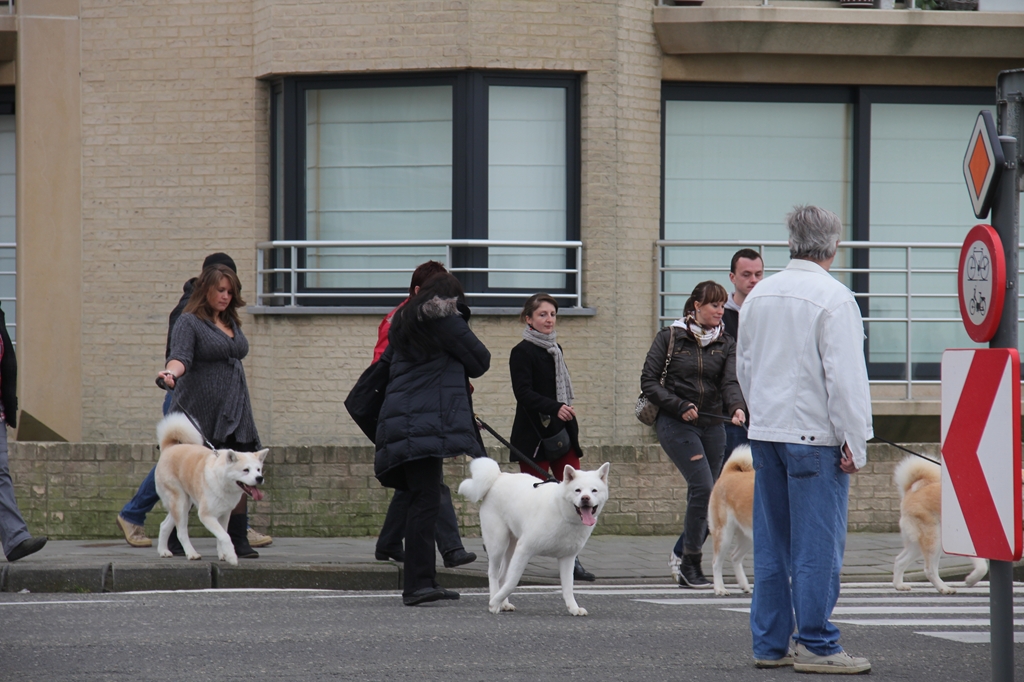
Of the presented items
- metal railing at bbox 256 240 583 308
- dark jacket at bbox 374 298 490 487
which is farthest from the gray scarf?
metal railing at bbox 256 240 583 308

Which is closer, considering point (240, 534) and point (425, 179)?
point (240, 534)

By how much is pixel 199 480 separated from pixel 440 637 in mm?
3231

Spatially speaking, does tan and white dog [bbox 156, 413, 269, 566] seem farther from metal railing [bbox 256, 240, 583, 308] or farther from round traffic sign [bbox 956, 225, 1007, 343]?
round traffic sign [bbox 956, 225, 1007, 343]

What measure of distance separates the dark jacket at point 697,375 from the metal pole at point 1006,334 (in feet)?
11.7

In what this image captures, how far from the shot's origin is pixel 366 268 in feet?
41.7

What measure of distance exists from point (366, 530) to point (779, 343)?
596cm

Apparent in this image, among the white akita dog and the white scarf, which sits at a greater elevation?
the white scarf

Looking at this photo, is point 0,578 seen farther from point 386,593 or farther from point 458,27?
point 458,27

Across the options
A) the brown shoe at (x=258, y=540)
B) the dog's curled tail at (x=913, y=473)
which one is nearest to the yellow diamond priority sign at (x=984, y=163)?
the dog's curled tail at (x=913, y=473)

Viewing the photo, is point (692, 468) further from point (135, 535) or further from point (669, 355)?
point (135, 535)

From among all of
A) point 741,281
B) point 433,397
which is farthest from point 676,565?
point 433,397

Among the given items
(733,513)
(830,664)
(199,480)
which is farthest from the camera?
(199,480)

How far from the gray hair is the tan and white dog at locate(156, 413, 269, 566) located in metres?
4.59

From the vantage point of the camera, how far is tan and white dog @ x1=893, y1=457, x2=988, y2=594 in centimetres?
862
